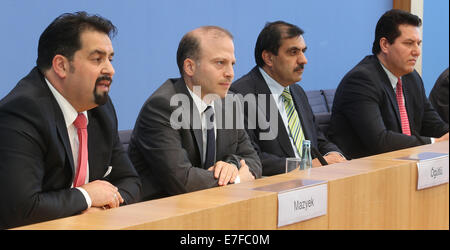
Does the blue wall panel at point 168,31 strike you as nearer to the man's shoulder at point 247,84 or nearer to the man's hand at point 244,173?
the man's shoulder at point 247,84

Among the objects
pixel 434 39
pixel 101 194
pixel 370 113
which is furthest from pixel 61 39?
pixel 434 39

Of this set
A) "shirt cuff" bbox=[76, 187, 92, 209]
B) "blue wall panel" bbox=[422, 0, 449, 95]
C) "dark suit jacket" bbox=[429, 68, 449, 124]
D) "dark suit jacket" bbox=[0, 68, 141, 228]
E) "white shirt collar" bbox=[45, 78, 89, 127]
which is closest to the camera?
"dark suit jacket" bbox=[0, 68, 141, 228]

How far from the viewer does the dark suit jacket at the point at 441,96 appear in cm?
465

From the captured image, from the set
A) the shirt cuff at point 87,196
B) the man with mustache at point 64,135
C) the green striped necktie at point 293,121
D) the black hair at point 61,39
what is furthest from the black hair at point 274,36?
the shirt cuff at point 87,196

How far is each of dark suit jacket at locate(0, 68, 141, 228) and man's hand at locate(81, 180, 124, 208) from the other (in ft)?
0.17

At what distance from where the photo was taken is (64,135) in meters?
2.33

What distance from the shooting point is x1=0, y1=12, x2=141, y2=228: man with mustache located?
2170mm

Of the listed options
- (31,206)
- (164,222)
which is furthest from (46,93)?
(164,222)

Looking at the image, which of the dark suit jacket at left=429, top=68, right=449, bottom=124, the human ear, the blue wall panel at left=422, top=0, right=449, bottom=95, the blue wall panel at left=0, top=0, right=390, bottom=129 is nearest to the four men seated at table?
the human ear

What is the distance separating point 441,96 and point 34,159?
332 cm

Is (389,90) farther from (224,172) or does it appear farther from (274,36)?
(224,172)

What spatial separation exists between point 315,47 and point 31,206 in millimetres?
4149

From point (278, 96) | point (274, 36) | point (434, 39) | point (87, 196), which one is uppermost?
point (434, 39)

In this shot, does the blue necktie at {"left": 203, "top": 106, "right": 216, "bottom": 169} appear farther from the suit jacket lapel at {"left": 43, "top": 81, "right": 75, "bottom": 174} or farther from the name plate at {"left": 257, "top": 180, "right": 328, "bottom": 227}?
the name plate at {"left": 257, "top": 180, "right": 328, "bottom": 227}
